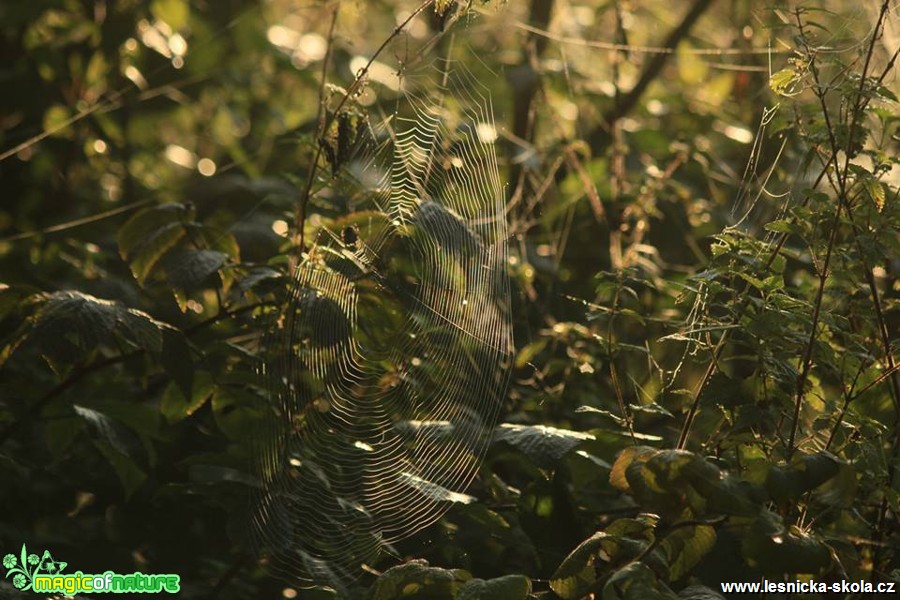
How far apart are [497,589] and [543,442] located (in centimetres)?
34

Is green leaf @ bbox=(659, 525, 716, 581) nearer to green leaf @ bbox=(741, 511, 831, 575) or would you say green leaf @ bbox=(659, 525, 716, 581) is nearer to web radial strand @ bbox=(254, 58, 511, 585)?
→ green leaf @ bbox=(741, 511, 831, 575)

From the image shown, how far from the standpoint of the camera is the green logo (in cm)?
183

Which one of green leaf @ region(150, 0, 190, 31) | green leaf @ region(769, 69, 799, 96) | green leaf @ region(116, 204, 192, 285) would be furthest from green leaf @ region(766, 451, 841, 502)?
green leaf @ region(150, 0, 190, 31)

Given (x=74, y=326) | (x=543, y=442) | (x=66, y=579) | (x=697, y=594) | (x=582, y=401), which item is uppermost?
(x=74, y=326)

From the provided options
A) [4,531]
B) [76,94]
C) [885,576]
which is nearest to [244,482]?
[4,531]

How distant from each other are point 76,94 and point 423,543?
2.53m

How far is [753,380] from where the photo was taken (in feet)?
5.11

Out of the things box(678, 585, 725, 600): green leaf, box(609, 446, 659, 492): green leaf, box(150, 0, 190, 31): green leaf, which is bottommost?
box(678, 585, 725, 600): green leaf

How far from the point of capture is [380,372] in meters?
2.28

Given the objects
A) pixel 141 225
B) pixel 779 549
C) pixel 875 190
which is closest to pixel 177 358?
pixel 141 225

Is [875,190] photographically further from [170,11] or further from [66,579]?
[170,11]

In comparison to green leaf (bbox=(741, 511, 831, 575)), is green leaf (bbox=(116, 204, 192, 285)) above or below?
above

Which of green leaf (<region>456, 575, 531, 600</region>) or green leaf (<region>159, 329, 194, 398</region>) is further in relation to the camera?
green leaf (<region>159, 329, 194, 398</region>)

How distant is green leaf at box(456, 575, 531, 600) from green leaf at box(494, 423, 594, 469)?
0.81 feet
